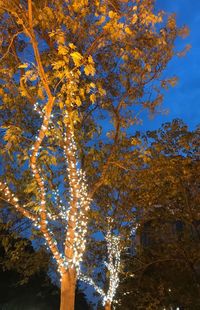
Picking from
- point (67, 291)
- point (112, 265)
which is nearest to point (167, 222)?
point (112, 265)

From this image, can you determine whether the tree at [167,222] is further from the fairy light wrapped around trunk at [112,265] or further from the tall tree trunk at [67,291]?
the tall tree trunk at [67,291]

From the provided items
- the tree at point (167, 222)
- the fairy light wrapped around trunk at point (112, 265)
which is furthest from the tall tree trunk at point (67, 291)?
the fairy light wrapped around trunk at point (112, 265)

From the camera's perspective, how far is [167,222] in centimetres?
1455

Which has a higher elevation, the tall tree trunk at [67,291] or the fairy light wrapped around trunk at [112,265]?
the fairy light wrapped around trunk at [112,265]

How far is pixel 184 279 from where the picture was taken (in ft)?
57.7

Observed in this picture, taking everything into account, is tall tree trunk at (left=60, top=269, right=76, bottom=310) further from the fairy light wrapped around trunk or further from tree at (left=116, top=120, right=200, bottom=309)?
the fairy light wrapped around trunk

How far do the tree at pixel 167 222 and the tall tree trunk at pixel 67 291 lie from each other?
266 centimetres

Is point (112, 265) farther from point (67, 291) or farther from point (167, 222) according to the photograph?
point (67, 291)

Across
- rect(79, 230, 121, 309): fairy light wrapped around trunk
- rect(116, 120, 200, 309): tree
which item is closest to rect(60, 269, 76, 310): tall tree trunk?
rect(116, 120, 200, 309): tree

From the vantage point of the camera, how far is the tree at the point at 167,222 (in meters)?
10.9

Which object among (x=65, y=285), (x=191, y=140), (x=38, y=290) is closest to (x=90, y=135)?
(x=65, y=285)

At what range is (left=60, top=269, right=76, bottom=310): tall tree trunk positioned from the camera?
8.42m

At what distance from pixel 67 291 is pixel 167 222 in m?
6.67

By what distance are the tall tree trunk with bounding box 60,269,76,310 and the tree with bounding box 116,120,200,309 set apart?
2656mm
